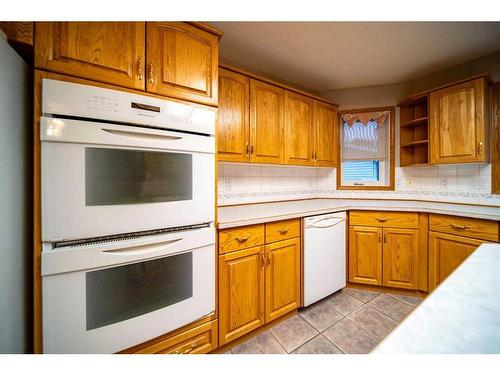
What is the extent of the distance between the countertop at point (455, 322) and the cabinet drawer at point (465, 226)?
1.64 m

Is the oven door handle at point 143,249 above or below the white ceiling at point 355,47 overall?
below

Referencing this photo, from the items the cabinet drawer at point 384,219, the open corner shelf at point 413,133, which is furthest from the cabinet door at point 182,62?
the open corner shelf at point 413,133

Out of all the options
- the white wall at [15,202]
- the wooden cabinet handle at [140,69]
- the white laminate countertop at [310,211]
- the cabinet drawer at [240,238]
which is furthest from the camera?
the white laminate countertop at [310,211]

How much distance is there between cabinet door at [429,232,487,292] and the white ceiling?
1646 mm

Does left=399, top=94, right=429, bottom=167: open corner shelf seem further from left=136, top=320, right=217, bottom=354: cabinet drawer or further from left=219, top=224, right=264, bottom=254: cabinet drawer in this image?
left=136, top=320, right=217, bottom=354: cabinet drawer

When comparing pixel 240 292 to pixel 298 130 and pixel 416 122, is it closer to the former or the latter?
pixel 298 130

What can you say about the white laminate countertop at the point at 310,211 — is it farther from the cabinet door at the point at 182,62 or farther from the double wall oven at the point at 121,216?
the cabinet door at the point at 182,62

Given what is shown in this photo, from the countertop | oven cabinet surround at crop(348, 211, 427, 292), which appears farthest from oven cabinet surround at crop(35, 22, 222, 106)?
oven cabinet surround at crop(348, 211, 427, 292)

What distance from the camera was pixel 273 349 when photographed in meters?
1.39

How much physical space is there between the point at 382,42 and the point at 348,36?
1.09 feet

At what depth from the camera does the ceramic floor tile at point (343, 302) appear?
1.81 meters
